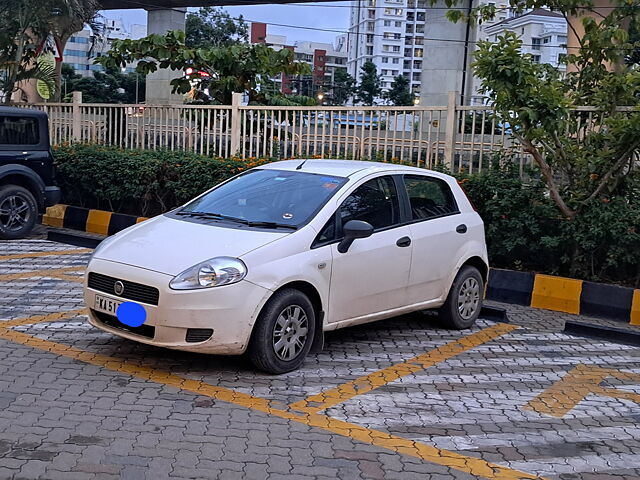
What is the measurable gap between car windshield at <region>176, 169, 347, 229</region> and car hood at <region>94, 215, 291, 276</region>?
249 mm

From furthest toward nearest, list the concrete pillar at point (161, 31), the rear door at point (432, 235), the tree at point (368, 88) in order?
the tree at point (368, 88) < the concrete pillar at point (161, 31) < the rear door at point (432, 235)

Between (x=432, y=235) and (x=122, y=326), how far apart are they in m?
2.86

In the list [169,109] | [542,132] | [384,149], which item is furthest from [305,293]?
[169,109]

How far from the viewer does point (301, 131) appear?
484 inches

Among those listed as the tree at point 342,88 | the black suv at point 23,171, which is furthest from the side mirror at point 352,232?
the tree at point 342,88

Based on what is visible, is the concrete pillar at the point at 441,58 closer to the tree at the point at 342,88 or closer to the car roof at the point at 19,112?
the car roof at the point at 19,112

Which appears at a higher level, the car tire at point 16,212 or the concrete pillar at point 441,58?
the concrete pillar at point 441,58

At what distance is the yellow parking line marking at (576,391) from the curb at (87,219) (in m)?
8.00

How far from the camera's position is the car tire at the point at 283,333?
5.69 m

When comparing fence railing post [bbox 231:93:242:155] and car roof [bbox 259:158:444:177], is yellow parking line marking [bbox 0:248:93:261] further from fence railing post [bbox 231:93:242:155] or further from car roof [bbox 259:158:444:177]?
car roof [bbox 259:158:444:177]

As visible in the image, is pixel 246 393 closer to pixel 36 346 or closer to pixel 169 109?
pixel 36 346

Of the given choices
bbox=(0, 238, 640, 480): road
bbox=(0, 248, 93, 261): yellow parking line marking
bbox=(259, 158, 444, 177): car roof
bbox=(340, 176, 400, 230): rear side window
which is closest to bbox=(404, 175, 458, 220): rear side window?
bbox=(259, 158, 444, 177): car roof

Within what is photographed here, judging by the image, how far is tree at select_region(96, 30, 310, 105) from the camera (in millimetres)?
14844

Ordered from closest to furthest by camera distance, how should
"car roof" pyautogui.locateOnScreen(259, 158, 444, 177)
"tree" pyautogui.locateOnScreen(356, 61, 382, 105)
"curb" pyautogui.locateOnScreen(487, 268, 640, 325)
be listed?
"car roof" pyautogui.locateOnScreen(259, 158, 444, 177) < "curb" pyautogui.locateOnScreen(487, 268, 640, 325) < "tree" pyautogui.locateOnScreen(356, 61, 382, 105)
